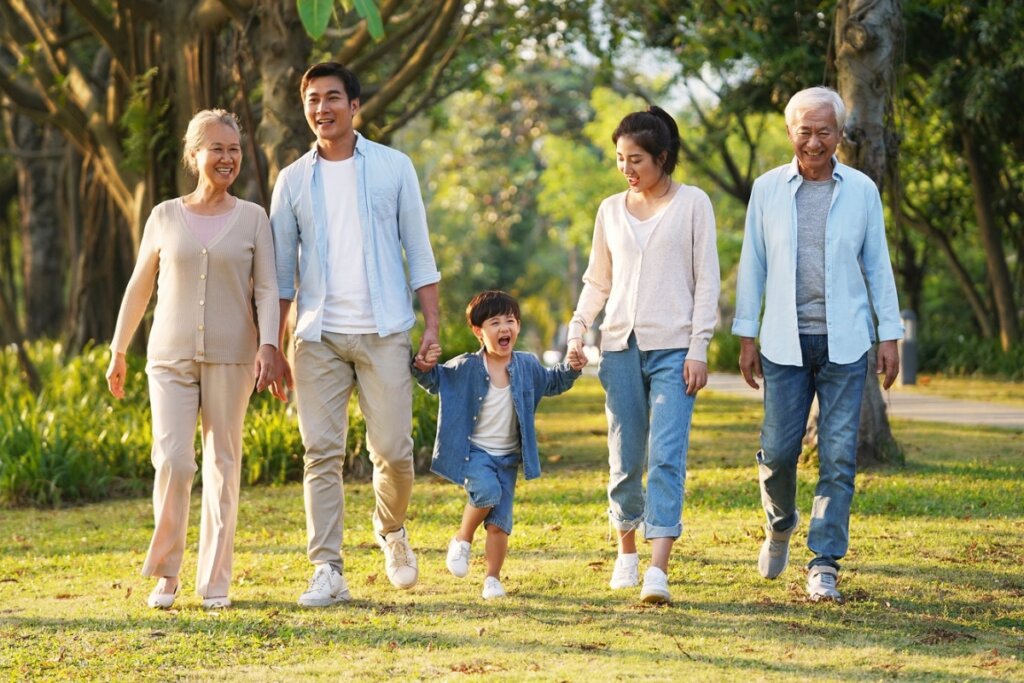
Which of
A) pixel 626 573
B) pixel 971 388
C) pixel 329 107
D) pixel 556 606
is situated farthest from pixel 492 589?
pixel 971 388

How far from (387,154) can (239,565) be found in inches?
90.0

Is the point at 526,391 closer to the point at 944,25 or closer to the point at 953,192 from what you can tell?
the point at 944,25

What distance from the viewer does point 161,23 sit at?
13055 mm

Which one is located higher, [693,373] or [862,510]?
[693,373]

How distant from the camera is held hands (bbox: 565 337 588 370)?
20.0 feet

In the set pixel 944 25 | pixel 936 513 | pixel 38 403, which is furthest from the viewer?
pixel 944 25

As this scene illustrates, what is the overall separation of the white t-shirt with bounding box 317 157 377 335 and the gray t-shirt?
1743mm

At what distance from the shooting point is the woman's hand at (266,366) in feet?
19.4

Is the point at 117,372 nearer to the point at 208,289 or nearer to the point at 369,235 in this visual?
the point at 208,289

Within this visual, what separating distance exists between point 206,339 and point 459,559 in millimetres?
1390

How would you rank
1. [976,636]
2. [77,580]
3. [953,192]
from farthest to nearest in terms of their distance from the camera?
[953,192], [77,580], [976,636]

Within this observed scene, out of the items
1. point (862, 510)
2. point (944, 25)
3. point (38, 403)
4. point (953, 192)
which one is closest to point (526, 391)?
point (862, 510)

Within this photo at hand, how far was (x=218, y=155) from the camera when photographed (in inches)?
236

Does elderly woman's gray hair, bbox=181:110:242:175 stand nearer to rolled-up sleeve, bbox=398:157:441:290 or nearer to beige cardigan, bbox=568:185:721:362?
rolled-up sleeve, bbox=398:157:441:290
